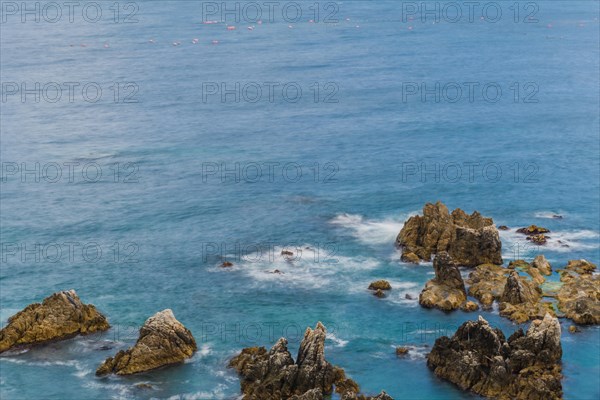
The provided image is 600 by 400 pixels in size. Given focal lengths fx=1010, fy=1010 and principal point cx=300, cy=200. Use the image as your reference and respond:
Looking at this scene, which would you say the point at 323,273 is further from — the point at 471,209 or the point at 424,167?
the point at 424,167

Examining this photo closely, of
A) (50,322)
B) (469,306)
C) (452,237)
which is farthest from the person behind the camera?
(452,237)

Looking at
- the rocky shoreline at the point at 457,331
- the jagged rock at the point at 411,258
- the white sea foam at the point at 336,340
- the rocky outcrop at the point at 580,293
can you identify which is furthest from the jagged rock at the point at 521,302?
the white sea foam at the point at 336,340

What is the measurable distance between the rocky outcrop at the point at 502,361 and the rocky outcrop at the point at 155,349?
30.2 m

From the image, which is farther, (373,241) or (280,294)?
(373,241)

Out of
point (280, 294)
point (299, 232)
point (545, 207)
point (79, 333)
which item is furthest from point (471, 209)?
point (79, 333)

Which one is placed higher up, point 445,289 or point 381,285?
point 445,289

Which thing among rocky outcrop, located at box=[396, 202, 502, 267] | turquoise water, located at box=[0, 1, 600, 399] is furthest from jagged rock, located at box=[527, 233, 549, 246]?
rocky outcrop, located at box=[396, 202, 502, 267]

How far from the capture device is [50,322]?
12788cm

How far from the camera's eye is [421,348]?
12606 centimetres

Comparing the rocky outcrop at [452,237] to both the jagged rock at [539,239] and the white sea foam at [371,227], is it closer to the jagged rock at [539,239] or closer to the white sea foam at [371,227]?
the white sea foam at [371,227]

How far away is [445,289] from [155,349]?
134ft

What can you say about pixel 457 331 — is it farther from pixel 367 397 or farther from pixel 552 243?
pixel 552 243

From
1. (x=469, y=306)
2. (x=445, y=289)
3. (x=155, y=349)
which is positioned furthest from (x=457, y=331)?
(x=155, y=349)

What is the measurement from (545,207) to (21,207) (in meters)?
91.7
